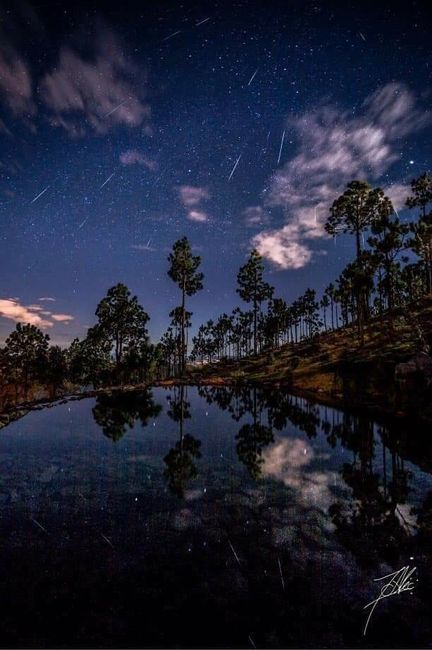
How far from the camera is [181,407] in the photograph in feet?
94.1

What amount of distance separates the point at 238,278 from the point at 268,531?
6826cm

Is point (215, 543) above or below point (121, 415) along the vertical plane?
below

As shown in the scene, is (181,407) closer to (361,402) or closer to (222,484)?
(361,402)

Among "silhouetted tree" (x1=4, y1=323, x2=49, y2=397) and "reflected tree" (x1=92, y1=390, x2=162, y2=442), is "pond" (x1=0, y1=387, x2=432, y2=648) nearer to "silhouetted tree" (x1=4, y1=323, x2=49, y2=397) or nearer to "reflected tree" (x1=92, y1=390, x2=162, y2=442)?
"reflected tree" (x1=92, y1=390, x2=162, y2=442)
